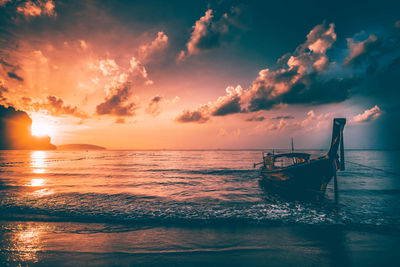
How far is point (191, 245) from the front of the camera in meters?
6.74

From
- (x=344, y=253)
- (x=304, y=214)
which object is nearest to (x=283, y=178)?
(x=304, y=214)

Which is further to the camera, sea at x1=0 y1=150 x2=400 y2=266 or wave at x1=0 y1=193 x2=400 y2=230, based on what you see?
wave at x1=0 y1=193 x2=400 y2=230

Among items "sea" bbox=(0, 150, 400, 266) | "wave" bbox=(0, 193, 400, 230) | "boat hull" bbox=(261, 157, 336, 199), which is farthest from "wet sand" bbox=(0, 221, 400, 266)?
"boat hull" bbox=(261, 157, 336, 199)

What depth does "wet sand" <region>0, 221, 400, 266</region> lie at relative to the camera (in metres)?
5.73

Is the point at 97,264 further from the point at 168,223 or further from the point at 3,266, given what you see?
the point at 168,223

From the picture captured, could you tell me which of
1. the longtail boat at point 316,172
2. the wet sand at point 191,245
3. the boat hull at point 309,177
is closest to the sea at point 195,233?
the wet sand at point 191,245

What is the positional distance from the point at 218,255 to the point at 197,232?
2169 mm

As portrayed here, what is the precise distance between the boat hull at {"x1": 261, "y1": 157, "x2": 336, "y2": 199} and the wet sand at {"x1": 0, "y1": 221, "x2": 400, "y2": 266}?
620 centimetres

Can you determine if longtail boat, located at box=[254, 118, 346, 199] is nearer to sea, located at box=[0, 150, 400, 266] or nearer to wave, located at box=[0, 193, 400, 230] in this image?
sea, located at box=[0, 150, 400, 266]

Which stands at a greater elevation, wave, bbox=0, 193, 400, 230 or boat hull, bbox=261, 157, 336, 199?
boat hull, bbox=261, 157, 336, 199

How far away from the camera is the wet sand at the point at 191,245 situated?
573 cm

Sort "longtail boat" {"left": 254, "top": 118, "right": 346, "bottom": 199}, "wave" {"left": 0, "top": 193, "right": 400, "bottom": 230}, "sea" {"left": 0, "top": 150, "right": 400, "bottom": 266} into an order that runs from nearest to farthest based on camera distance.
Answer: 1. "sea" {"left": 0, "top": 150, "right": 400, "bottom": 266}
2. "wave" {"left": 0, "top": 193, "right": 400, "bottom": 230}
3. "longtail boat" {"left": 254, "top": 118, "right": 346, "bottom": 199}

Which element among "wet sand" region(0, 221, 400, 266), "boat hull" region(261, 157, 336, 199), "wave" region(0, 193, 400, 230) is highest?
"boat hull" region(261, 157, 336, 199)

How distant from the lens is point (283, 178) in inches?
667
